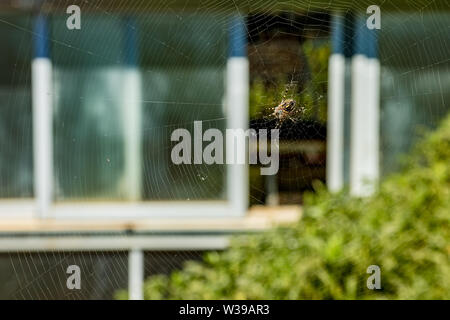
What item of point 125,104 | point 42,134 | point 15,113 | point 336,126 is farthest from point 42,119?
point 336,126

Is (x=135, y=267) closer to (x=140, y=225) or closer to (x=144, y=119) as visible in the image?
(x=140, y=225)

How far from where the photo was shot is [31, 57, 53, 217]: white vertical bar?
3.39m

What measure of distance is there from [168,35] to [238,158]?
100 centimetres

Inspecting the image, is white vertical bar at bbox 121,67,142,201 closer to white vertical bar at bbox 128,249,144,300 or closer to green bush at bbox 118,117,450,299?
white vertical bar at bbox 128,249,144,300

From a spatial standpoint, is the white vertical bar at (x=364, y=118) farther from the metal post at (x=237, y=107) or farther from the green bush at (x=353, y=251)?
the metal post at (x=237, y=107)

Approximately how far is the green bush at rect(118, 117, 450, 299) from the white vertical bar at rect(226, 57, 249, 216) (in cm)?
50

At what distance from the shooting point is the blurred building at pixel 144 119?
3264 millimetres

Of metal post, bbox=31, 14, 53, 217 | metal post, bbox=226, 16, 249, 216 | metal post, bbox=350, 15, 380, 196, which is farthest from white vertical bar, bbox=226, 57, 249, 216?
metal post, bbox=31, 14, 53, 217

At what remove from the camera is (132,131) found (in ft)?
11.4

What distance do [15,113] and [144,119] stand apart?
790 mm

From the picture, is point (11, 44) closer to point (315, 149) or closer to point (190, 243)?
point (190, 243)
